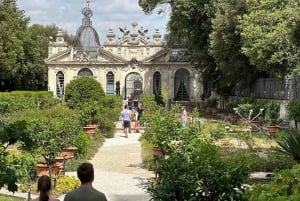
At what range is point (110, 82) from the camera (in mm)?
56156

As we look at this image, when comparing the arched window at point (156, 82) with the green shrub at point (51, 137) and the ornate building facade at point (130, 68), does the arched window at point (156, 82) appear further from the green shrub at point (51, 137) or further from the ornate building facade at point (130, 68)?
the green shrub at point (51, 137)

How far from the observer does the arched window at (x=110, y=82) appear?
55.9 metres

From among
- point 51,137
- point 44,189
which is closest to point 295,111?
point 51,137

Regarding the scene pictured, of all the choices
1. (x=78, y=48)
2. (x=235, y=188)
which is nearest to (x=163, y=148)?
(x=235, y=188)

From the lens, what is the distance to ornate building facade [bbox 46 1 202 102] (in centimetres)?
5519

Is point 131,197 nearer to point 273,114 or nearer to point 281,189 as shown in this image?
point 281,189

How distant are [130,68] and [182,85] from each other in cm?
539

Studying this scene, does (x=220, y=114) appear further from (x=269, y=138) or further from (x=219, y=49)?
(x=269, y=138)

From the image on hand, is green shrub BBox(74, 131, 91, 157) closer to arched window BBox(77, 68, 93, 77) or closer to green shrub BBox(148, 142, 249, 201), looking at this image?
green shrub BBox(148, 142, 249, 201)

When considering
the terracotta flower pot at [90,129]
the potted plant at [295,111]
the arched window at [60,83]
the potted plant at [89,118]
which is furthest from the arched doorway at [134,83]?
the terracotta flower pot at [90,129]

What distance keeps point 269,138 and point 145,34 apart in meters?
37.8

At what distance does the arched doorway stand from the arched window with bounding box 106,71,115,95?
4.34 feet

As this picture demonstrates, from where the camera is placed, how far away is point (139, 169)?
1565 cm

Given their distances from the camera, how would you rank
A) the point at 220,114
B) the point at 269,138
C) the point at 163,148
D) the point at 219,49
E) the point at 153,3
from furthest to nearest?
the point at 153,3 → the point at 220,114 → the point at 219,49 → the point at 269,138 → the point at 163,148
